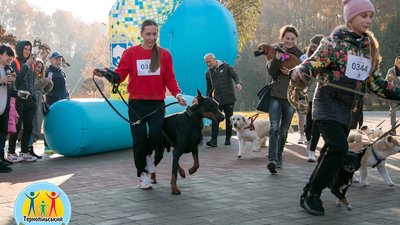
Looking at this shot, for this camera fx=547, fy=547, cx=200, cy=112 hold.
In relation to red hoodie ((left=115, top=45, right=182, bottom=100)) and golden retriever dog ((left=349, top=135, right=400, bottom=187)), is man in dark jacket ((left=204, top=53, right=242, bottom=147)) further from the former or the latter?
golden retriever dog ((left=349, top=135, right=400, bottom=187))

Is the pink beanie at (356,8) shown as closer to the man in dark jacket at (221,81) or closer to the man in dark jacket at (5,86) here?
the man in dark jacket at (5,86)

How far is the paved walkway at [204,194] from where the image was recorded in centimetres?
514

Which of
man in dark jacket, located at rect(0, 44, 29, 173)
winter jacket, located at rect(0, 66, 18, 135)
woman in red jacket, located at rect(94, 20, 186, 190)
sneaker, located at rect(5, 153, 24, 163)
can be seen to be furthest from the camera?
sneaker, located at rect(5, 153, 24, 163)

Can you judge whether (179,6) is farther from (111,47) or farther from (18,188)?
(18,188)

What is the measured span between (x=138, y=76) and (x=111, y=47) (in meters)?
Result: 6.40

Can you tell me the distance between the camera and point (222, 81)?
1202cm

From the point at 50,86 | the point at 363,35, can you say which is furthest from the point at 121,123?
the point at 363,35

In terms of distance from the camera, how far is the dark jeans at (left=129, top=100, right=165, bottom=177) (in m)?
6.66

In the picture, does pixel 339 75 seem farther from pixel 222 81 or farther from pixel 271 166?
pixel 222 81

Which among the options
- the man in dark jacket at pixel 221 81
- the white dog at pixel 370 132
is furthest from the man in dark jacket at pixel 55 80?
the white dog at pixel 370 132

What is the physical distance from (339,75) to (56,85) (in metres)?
7.22

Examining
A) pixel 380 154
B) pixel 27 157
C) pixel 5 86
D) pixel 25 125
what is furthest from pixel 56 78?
pixel 380 154

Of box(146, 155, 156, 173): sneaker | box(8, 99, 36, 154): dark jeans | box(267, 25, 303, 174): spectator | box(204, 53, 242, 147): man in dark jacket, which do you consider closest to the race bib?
box(267, 25, 303, 174): spectator

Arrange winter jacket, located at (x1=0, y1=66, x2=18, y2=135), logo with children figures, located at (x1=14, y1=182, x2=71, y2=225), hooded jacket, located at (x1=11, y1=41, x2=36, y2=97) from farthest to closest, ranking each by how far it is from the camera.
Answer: hooded jacket, located at (x1=11, y1=41, x2=36, y2=97), winter jacket, located at (x1=0, y1=66, x2=18, y2=135), logo with children figures, located at (x1=14, y1=182, x2=71, y2=225)
